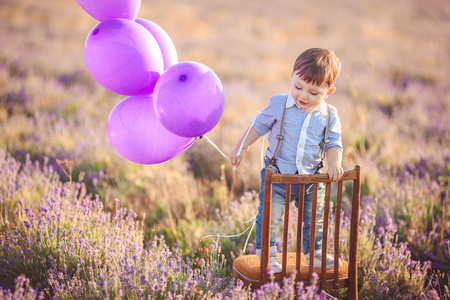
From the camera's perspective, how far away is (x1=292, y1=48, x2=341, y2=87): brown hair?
6.25 ft

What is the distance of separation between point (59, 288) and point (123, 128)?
101 centimetres

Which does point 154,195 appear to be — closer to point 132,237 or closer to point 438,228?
point 132,237

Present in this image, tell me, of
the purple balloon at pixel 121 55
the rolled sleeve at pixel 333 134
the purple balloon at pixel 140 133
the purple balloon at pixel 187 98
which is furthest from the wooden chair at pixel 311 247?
the purple balloon at pixel 121 55

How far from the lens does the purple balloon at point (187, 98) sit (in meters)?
1.94

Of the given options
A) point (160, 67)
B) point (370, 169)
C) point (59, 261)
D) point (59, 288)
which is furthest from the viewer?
point (370, 169)

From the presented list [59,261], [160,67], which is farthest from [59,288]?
[160,67]

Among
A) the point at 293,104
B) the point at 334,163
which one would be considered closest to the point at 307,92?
the point at 293,104

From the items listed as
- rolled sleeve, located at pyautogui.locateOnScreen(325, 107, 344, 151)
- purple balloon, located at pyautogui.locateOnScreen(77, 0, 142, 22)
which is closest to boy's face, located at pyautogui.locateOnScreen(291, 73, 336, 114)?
rolled sleeve, located at pyautogui.locateOnScreen(325, 107, 344, 151)

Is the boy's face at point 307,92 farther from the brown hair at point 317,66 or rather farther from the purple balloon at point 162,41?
the purple balloon at point 162,41

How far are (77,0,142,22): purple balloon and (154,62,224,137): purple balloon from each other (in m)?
0.54

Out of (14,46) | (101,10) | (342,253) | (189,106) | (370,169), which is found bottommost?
(342,253)

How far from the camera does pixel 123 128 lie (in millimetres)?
2225

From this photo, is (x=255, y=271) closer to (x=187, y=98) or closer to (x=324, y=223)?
(x=324, y=223)

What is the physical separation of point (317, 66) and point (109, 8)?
1296 millimetres
